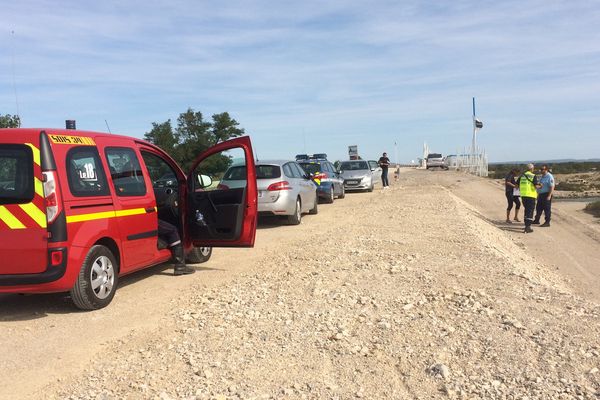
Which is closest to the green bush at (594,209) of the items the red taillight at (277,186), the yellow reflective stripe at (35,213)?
the red taillight at (277,186)

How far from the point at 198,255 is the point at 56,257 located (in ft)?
10.7

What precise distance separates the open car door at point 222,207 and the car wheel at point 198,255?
71cm

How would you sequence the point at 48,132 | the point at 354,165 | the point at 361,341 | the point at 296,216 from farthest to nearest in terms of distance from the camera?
the point at 354,165 → the point at 296,216 → the point at 48,132 → the point at 361,341

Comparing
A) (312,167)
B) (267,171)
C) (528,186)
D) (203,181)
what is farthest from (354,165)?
(203,181)

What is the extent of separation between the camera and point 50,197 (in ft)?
16.7

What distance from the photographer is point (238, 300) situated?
5.98m

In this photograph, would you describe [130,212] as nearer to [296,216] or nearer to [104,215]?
[104,215]

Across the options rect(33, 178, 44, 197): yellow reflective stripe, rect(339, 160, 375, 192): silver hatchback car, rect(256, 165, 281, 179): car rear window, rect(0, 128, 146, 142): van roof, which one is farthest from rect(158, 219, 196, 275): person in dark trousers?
rect(339, 160, 375, 192): silver hatchback car

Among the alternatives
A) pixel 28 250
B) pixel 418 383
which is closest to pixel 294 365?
pixel 418 383

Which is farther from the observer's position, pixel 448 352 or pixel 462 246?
pixel 462 246

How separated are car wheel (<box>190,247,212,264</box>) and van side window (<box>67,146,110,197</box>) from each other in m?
2.49

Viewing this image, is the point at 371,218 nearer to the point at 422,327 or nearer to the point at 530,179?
the point at 530,179

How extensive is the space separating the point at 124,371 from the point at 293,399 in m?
1.39

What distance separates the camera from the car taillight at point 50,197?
5086 mm
